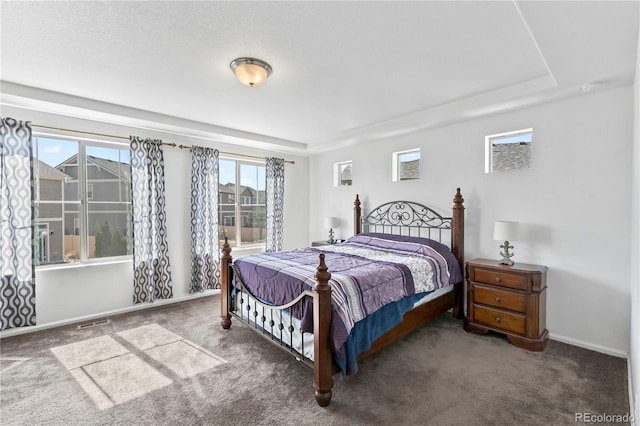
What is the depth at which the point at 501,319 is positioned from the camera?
309 centimetres

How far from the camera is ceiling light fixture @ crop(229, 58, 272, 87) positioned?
245 centimetres

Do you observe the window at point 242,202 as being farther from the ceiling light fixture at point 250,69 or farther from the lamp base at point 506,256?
the lamp base at point 506,256

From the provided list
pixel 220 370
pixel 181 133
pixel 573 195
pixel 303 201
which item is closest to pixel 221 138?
pixel 181 133

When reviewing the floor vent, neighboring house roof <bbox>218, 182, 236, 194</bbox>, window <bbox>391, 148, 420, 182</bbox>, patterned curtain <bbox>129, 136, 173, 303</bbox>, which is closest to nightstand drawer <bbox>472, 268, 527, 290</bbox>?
window <bbox>391, 148, 420, 182</bbox>

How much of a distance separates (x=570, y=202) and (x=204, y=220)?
15.0 feet

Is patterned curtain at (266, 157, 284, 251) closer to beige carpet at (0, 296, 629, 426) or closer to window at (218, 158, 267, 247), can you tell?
window at (218, 158, 267, 247)

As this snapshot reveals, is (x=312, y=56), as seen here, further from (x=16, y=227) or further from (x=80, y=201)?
(x=16, y=227)

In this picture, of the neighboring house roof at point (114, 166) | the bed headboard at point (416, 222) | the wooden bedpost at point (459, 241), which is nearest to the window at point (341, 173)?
the bed headboard at point (416, 222)

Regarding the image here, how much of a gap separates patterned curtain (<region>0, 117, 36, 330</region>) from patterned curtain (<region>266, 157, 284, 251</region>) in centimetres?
314

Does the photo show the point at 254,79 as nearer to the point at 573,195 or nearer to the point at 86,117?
the point at 86,117

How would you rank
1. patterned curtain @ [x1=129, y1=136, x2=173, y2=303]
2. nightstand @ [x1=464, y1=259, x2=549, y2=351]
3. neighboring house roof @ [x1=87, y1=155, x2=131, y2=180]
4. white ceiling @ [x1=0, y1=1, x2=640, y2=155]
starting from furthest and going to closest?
1. patterned curtain @ [x1=129, y1=136, x2=173, y2=303]
2. neighboring house roof @ [x1=87, y1=155, x2=131, y2=180]
3. nightstand @ [x1=464, y1=259, x2=549, y2=351]
4. white ceiling @ [x1=0, y1=1, x2=640, y2=155]

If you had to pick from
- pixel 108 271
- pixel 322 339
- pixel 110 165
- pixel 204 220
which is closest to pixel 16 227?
pixel 108 271

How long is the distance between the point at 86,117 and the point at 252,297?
9.80 ft

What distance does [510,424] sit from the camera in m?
1.95
